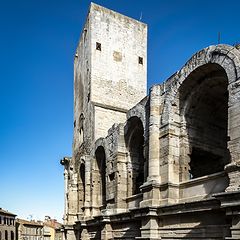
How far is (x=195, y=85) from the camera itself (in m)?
12.2

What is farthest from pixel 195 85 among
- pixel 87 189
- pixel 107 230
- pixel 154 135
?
pixel 87 189

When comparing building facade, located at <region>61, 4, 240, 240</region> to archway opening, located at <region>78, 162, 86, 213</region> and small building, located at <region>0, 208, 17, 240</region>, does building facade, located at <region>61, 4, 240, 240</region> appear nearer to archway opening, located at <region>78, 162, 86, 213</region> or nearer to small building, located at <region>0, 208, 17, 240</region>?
archway opening, located at <region>78, 162, 86, 213</region>

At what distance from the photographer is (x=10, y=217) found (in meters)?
57.0

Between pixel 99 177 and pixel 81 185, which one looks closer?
pixel 99 177

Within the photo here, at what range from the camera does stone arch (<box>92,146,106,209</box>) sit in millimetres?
18750

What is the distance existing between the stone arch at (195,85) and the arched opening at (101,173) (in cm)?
663

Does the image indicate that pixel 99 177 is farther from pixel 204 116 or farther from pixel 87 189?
A: pixel 204 116

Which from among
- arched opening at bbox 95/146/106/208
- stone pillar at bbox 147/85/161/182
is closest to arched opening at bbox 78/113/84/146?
arched opening at bbox 95/146/106/208

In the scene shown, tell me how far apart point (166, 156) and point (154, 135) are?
0.91 m

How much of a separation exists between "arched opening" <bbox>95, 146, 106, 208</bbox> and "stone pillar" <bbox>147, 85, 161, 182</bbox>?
6.38 meters

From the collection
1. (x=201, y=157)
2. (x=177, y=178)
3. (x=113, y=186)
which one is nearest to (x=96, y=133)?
(x=113, y=186)

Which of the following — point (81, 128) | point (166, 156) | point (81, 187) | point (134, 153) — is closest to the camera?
point (166, 156)

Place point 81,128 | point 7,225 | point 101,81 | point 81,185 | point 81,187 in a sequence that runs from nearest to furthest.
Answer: point 81,187 → point 81,185 → point 101,81 → point 81,128 → point 7,225

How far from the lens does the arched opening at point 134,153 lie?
51.6 ft
